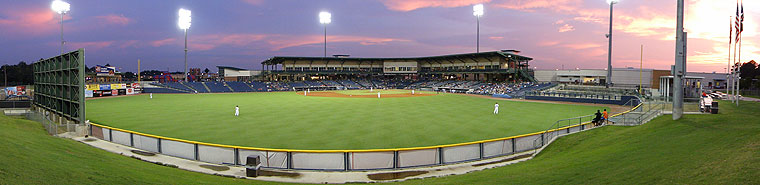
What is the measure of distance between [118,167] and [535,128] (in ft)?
68.8

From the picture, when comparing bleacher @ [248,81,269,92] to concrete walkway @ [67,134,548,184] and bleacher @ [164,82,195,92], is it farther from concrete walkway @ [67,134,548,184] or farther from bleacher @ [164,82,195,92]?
concrete walkway @ [67,134,548,184]

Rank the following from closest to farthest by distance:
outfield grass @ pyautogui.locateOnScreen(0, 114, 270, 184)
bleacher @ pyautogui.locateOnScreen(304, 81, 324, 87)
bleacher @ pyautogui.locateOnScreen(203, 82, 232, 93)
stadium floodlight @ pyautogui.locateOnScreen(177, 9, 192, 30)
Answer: outfield grass @ pyautogui.locateOnScreen(0, 114, 270, 184)
stadium floodlight @ pyautogui.locateOnScreen(177, 9, 192, 30)
bleacher @ pyautogui.locateOnScreen(203, 82, 232, 93)
bleacher @ pyautogui.locateOnScreen(304, 81, 324, 87)

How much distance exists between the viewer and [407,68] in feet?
320

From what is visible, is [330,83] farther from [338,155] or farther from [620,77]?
[338,155]

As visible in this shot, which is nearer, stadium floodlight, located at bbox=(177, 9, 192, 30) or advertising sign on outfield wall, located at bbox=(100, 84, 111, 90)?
advertising sign on outfield wall, located at bbox=(100, 84, 111, 90)

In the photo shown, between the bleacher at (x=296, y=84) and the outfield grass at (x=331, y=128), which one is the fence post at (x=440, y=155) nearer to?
the outfield grass at (x=331, y=128)

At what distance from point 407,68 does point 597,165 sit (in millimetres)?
87942

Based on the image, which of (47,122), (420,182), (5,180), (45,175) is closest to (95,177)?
(45,175)

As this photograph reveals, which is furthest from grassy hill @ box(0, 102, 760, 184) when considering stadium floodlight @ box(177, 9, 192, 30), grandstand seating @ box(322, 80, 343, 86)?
grandstand seating @ box(322, 80, 343, 86)

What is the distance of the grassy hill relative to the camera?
6965mm

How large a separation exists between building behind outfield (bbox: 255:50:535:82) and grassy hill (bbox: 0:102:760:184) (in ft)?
200

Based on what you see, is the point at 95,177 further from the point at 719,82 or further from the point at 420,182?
the point at 719,82

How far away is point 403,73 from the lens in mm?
98125

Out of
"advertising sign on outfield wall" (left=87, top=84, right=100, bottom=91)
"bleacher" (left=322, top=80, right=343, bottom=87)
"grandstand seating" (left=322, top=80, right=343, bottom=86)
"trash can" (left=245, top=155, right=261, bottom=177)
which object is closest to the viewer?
"trash can" (left=245, top=155, right=261, bottom=177)
